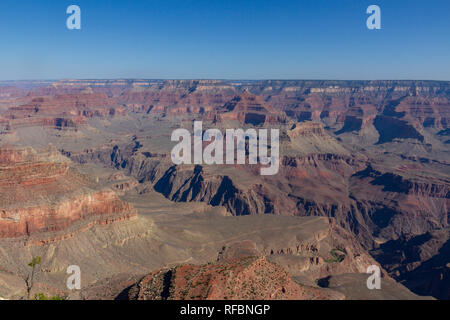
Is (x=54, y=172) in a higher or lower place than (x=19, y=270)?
higher

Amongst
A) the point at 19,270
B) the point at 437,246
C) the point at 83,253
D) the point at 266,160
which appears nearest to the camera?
the point at 19,270

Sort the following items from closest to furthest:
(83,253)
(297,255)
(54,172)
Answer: (83,253)
(54,172)
(297,255)

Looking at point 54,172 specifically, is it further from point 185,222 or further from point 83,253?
point 185,222

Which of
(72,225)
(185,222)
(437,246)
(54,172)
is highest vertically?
(54,172)

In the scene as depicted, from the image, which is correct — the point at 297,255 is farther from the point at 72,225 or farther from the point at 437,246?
the point at 72,225

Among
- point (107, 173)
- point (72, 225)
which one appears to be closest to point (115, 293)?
point (72, 225)
